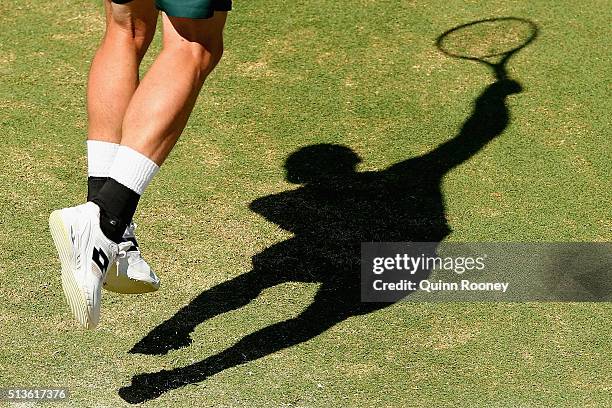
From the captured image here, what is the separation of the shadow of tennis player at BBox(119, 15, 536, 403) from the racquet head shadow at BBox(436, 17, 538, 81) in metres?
0.38

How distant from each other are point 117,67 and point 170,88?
0.51 meters

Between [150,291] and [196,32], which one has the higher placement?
[196,32]

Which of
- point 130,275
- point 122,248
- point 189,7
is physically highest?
point 189,7

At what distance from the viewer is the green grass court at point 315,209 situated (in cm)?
451

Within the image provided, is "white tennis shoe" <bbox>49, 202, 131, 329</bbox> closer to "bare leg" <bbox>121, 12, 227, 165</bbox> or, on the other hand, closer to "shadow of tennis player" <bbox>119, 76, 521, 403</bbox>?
"bare leg" <bbox>121, 12, 227, 165</bbox>

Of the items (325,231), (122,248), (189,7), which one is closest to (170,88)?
(189,7)

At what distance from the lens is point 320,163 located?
593 centimetres

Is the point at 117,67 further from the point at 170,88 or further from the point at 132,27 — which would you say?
the point at 170,88

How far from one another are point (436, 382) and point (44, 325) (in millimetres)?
1634

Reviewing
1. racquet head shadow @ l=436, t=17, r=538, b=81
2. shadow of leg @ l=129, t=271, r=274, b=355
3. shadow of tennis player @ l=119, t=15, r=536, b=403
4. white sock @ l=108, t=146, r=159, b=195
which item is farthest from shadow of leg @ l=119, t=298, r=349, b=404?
racquet head shadow @ l=436, t=17, r=538, b=81

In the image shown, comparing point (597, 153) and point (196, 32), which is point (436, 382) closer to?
point (196, 32)

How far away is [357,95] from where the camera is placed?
6527mm

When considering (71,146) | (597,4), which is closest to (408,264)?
(71,146)

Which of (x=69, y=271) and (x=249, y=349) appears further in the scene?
(x=249, y=349)
